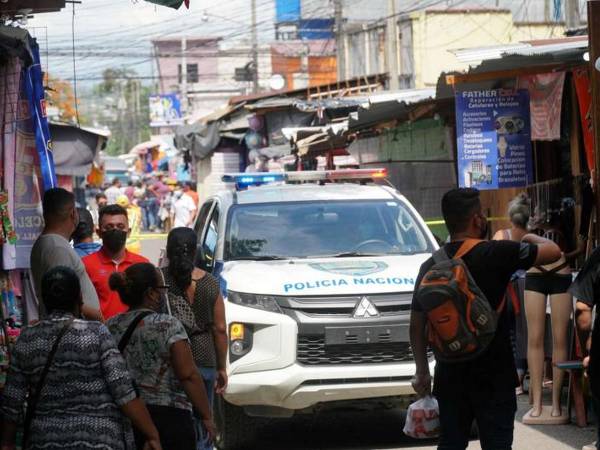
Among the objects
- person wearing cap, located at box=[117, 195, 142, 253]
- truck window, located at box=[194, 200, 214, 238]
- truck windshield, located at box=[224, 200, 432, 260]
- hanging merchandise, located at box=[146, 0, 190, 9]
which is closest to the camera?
hanging merchandise, located at box=[146, 0, 190, 9]

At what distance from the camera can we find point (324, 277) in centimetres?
941

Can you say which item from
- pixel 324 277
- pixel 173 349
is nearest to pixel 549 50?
pixel 324 277

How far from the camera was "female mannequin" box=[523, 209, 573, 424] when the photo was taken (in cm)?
1002

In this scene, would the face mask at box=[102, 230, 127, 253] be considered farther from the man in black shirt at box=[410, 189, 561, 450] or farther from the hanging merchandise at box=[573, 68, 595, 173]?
the hanging merchandise at box=[573, 68, 595, 173]

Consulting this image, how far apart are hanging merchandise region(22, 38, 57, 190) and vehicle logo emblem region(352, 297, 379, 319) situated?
247cm

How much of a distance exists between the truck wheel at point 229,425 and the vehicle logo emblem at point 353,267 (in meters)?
1.33

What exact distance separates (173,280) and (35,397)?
200cm

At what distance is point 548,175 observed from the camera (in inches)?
556

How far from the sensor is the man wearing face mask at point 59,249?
23.1 ft

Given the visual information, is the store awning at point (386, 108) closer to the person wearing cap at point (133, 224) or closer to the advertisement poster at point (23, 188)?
the person wearing cap at point (133, 224)

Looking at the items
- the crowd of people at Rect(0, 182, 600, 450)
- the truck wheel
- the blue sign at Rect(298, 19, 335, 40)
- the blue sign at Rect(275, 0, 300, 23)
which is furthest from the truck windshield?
the blue sign at Rect(275, 0, 300, 23)

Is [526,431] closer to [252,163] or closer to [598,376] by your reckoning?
[598,376]

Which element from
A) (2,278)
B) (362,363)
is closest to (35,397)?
(2,278)

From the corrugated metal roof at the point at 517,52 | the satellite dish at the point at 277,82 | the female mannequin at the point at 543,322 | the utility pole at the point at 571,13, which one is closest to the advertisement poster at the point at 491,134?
the corrugated metal roof at the point at 517,52
